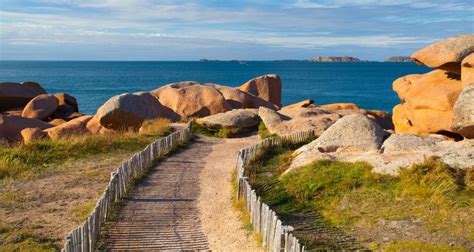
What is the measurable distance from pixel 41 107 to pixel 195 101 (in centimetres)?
1144

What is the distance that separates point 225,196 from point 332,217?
4380 millimetres

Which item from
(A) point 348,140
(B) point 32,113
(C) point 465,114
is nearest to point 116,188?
(A) point 348,140

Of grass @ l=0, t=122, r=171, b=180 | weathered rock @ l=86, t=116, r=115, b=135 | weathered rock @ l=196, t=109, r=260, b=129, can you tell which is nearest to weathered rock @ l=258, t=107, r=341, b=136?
weathered rock @ l=196, t=109, r=260, b=129

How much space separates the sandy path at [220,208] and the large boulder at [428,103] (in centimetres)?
898

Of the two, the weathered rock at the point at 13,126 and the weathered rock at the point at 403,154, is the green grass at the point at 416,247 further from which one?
the weathered rock at the point at 13,126

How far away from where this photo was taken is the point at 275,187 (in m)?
19.3

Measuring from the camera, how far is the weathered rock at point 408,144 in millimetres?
21250

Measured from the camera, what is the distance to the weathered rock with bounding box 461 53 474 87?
2423 centimetres

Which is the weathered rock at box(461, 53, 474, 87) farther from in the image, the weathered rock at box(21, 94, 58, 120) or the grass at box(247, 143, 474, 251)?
the weathered rock at box(21, 94, 58, 120)

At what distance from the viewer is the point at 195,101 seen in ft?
130

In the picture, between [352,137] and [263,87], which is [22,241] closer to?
[352,137]

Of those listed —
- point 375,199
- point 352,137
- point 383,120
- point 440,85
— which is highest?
point 440,85

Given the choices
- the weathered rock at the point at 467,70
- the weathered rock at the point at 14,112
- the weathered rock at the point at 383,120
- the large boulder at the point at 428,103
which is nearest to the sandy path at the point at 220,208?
the large boulder at the point at 428,103

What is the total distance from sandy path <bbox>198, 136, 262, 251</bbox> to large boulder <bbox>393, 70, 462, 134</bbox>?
8.98 metres
